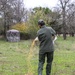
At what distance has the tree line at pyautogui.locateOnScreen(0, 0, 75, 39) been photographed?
58.5m

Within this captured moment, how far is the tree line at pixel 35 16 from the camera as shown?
2304 inches

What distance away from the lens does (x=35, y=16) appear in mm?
60656

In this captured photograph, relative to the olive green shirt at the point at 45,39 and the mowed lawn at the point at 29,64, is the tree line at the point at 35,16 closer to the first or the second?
the mowed lawn at the point at 29,64

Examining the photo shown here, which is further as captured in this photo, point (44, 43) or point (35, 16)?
point (35, 16)

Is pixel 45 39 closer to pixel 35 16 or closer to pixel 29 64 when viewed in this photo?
pixel 29 64

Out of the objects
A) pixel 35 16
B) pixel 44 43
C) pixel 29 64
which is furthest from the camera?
pixel 35 16

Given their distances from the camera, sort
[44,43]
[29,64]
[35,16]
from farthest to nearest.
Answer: [35,16], [29,64], [44,43]

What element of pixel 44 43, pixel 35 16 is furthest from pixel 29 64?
pixel 35 16

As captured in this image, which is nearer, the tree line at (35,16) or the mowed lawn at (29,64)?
the mowed lawn at (29,64)

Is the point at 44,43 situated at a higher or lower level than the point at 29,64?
higher

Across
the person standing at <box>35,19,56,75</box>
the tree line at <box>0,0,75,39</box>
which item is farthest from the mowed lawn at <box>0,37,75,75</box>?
the tree line at <box>0,0,75,39</box>

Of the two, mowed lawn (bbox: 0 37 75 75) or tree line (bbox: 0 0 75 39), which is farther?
tree line (bbox: 0 0 75 39)

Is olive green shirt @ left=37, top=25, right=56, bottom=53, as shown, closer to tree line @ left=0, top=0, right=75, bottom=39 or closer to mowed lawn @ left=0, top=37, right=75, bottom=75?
mowed lawn @ left=0, top=37, right=75, bottom=75

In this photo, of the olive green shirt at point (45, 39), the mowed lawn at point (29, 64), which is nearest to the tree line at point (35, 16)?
the mowed lawn at point (29, 64)
